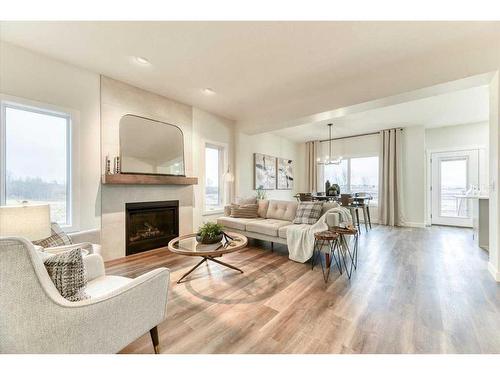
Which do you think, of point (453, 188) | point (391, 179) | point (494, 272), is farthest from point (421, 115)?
point (494, 272)

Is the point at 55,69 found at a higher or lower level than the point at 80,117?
higher

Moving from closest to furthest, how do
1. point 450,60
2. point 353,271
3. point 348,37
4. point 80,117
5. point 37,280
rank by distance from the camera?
point 37,280 → point 348,37 → point 450,60 → point 353,271 → point 80,117

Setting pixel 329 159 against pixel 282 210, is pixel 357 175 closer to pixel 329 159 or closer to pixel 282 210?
pixel 329 159

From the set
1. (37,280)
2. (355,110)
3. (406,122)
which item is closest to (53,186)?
(37,280)

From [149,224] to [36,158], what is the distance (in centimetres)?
182

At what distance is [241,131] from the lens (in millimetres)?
5289

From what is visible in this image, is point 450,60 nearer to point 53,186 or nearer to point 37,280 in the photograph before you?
point 37,280

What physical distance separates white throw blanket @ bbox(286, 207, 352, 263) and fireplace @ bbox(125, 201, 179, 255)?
230 centimetres

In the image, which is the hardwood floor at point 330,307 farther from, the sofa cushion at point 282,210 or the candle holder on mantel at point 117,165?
the candle holder on mantel at point 117,165

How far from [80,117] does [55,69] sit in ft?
2.06

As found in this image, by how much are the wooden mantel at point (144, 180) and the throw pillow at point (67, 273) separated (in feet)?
7.78

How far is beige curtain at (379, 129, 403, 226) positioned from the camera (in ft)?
19.6

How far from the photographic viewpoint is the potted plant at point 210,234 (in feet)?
8.21

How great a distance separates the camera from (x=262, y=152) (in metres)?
6.27
